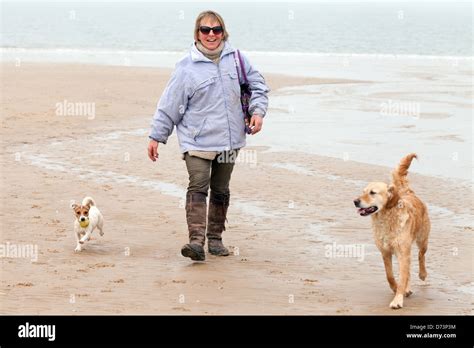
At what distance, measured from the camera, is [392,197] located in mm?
7133

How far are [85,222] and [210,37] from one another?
213cm

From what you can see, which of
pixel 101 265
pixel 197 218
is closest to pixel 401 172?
pixel 197 218

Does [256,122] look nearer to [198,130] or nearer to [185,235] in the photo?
[198,130]

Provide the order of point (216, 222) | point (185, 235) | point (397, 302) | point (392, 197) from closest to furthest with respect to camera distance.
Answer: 1. point (397, 302)
2. point (392, 197)
3. point (216, 222)
4. point (185, 235)

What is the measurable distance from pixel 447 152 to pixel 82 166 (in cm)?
590

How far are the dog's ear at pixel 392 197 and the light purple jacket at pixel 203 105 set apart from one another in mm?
1530

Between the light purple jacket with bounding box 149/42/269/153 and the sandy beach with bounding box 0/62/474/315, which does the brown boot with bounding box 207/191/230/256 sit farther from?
the light purple jacket with bounding box 149/42/269/153

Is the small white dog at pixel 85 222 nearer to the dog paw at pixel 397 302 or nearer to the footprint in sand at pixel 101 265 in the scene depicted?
the footprint in sand at pixel 101 265

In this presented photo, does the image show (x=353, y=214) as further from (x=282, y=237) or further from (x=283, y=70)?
(x=283, y=70)

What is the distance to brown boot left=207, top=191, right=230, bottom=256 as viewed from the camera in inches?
336

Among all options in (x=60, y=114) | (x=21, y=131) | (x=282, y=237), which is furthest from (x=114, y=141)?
(x=282, y=237)

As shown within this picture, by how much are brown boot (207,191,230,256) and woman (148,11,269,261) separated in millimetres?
398

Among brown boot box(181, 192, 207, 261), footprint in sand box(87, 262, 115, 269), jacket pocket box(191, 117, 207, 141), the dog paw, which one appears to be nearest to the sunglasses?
jacket pocket box(191, 117, 207, 141)

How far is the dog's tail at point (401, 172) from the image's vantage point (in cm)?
754
